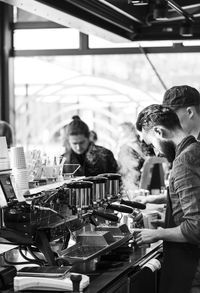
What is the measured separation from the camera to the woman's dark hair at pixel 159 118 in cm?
302

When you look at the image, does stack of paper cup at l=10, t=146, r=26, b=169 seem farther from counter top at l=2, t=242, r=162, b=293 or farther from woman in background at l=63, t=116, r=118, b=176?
woman in background at l=63, t=116, r=118, b=176

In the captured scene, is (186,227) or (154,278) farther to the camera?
(154,278)

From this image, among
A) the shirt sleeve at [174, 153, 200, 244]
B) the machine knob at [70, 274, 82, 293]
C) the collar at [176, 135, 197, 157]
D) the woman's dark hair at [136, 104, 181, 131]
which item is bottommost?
the machine knob at [70, 274, 82, 293]

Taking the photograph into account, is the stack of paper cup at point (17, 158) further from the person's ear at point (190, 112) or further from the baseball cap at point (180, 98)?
the person's ear at point (190, 112)

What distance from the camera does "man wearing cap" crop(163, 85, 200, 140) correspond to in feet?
10.7

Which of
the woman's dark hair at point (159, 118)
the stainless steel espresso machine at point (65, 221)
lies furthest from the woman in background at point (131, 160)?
the woman's dark hair at point (159, 118)

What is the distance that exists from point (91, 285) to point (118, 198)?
0.86 metres

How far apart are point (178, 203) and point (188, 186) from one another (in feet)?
0.50

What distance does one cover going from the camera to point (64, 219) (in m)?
3.09

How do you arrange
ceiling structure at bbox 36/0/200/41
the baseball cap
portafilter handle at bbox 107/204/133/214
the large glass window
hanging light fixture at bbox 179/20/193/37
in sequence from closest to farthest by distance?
1. the baseball cap
2. portafilter handle at bbox 107/204/133/214
3. ceiling structure at bbox 36/0/200/41
4. hanging light fixture at bbox 179/20/193/37
5. the large glass window

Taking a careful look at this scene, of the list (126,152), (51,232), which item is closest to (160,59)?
(126,152)

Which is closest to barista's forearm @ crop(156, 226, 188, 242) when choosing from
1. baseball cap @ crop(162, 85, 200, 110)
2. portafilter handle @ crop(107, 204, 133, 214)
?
portafilter handle @ crop(107, 204, 133, 214)

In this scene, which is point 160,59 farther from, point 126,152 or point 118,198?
point 118,198

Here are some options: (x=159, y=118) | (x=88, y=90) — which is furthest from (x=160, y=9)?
(x=88, y=90)
